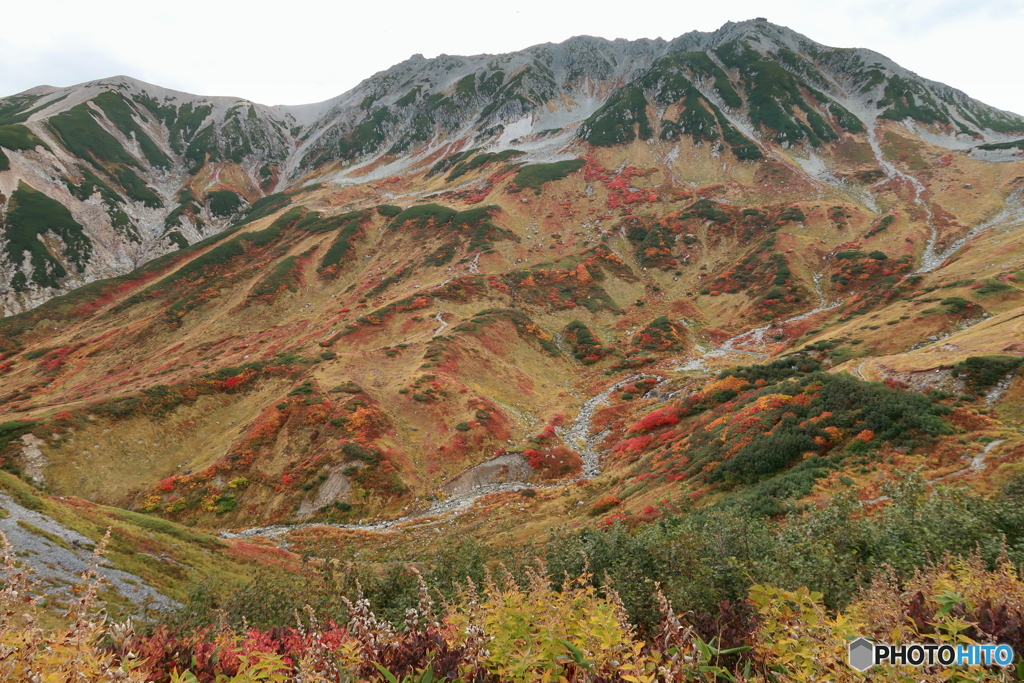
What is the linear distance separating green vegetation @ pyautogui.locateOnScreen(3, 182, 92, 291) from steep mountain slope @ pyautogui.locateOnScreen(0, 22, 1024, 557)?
2.31 ft

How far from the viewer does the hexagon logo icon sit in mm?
4078

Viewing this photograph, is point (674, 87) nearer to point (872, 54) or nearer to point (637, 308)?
point (872, 54)

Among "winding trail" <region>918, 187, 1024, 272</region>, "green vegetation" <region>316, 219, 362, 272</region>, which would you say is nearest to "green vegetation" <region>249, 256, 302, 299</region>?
"green vegetation" <region>316, 219, 362, 272</region>

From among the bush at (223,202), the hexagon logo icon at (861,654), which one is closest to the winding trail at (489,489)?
the hexagon logo icon at (861,654)

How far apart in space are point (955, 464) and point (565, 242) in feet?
287

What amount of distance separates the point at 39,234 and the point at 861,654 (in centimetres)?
16860

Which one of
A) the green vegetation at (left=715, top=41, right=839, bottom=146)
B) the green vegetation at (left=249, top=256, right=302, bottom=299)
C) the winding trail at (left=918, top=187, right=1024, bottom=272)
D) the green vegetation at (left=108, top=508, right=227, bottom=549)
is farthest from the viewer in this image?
the green vegetation at (left=715, top=41, right=839, bottom=146)

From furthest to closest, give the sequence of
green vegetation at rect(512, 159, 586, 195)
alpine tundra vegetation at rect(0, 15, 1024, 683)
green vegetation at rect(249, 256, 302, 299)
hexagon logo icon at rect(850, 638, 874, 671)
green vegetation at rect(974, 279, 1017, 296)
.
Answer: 1. green vegetation at rect(512, 159, 586, 195)
2. green vegetation at rect(249, 256, 302, 299)
3. green vegetation at rect(974, 279, 1017, 296)
4. alpine tundra vegetation at rect(0, 15, 1024, 683)
5. hexagon logo icon at rect(850, 638, 874, 671)

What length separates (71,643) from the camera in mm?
3361

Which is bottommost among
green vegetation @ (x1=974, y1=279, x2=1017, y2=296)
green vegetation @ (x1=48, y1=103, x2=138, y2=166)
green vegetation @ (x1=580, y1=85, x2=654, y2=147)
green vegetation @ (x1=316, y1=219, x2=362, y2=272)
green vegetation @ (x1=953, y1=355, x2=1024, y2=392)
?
green vegetation @ (x1=953, y1=355, x2=1024, y2=392)

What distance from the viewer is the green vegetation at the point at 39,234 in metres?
104

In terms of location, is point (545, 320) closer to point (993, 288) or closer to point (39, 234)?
point (993, 288)

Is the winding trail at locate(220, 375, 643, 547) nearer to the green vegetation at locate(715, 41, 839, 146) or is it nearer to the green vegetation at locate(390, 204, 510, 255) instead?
the green vegetation at locate(390, 204, 510, 255)

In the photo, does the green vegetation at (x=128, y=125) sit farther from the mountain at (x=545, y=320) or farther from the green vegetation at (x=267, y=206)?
the green vegetation at (x=267, y=206)
